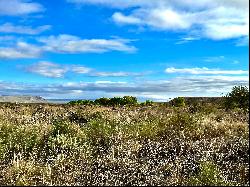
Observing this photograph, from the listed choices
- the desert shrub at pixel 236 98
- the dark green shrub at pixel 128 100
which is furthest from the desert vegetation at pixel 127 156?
the dark green shrub at pixel 128 100

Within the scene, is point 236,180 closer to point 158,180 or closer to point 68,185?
point 158,180

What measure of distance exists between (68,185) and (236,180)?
3.44 metres

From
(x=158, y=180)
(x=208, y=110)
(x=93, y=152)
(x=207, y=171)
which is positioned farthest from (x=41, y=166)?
(x=208, y=110)

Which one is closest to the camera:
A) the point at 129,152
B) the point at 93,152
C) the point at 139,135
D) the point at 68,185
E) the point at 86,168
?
the point at 68,185

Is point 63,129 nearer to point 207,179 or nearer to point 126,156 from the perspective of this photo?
point 126,156

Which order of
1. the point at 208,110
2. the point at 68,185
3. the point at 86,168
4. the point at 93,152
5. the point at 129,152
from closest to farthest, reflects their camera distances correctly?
the point at 68,185, the point at 86,168, the point at 129,152, the point at 93,152, the point at 208,110

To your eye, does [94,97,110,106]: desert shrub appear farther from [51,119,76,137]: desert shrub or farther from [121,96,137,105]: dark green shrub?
[51,119,76,137]: desert shrub

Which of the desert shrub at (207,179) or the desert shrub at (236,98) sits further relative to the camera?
the desert shrub at (236,98)

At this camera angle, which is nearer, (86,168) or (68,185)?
(68,185)

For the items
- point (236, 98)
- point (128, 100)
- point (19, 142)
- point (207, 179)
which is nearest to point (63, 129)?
point (19, 142)

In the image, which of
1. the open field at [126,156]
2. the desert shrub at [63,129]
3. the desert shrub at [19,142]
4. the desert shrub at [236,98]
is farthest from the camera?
the desert shrub at [236,98]

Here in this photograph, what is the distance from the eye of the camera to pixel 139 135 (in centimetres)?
1508

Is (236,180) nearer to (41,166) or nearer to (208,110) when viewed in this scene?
(41,166)

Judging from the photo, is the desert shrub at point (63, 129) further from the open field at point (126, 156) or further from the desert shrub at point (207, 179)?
the desert shrub at point (207, 179)
